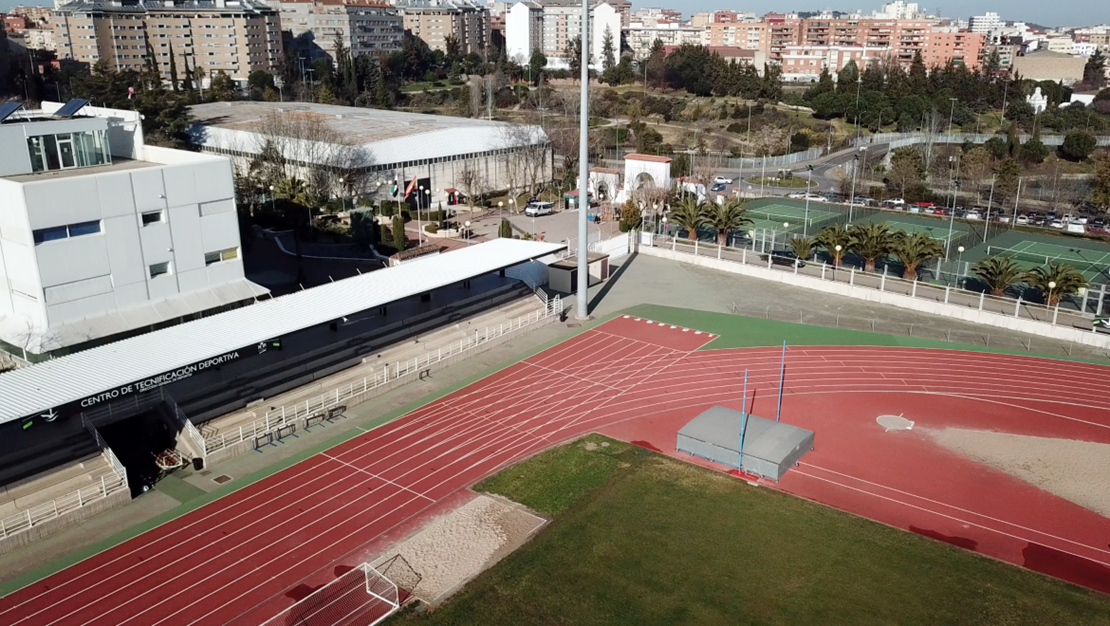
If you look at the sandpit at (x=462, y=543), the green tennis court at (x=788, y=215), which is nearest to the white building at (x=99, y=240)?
the sandpit at (x=462, y=543)

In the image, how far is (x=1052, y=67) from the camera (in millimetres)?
149750

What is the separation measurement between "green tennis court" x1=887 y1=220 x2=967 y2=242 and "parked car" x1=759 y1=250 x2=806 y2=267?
9.10 meters

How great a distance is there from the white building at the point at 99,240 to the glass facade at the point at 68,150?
37 millimetres

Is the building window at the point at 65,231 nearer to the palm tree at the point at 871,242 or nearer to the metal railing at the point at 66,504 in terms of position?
the metal railing at the point at 66,504

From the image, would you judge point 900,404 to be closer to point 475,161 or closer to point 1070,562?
point 1070,562

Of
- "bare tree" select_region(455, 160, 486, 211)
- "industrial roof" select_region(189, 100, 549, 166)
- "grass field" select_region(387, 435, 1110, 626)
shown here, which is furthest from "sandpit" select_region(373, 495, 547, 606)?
"industrial roof" select_region(189, 100, 549, 166)

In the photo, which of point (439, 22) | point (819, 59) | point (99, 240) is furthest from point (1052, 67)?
point (99, 240)

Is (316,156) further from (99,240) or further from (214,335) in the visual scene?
(214,335)

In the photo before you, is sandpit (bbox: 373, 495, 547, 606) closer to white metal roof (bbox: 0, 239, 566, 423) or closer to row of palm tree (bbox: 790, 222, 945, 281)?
white metal roof (bbox: 0, 239, 566, 423)

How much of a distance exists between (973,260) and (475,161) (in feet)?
116

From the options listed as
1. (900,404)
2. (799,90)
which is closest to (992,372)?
(900,404)

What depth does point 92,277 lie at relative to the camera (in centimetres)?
2666

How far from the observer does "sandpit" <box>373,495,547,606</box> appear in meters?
18.2

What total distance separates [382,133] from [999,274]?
4287 cm
